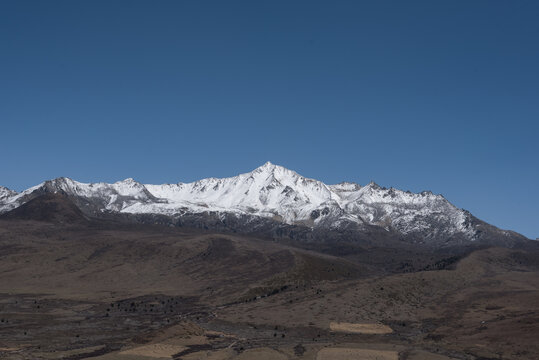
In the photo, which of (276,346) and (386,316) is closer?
(276,346)

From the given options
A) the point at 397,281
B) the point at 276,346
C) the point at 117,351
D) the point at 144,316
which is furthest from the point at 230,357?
the point at 397,281

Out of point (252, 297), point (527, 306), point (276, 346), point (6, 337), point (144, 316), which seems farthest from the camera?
point (252, 297)

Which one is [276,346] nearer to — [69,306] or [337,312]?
[337,312]

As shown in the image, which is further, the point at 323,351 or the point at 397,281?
the point at 397,281

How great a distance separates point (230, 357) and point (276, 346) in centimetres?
1213

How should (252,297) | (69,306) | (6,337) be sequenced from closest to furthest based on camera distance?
(6,337)
(69,306)
(252,297)

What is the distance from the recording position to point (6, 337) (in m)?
107

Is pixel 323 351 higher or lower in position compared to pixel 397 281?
lower

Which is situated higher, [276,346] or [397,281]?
[397,281]

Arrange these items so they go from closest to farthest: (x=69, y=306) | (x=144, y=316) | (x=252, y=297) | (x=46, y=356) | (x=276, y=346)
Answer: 1. (x=46, y=356)
2. (x=276, y=346)
3. (x=144, y=316)
4. (x=69, y=306)
5. (x=252, y=297)

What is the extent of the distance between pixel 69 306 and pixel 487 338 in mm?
109719

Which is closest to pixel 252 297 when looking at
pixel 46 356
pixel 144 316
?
pixel 144 316

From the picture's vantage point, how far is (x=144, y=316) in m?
142

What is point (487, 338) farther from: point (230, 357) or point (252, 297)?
point (252, 297)
